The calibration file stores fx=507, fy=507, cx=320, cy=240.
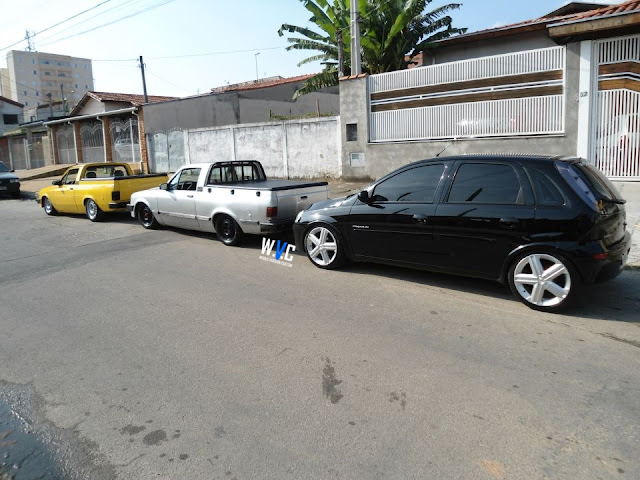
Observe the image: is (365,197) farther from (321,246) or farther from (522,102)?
(522,102)

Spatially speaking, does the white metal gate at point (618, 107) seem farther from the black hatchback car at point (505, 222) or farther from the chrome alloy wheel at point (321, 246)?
the chrome alloy wheel at point (321, 246)

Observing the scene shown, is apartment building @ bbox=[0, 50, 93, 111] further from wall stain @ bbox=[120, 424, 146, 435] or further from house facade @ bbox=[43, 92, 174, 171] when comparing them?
wall stain @ bbox=[120, 424, 146, 435]

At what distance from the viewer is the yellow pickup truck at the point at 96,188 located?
39.5 ft

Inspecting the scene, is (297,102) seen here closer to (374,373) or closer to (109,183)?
(109,183)

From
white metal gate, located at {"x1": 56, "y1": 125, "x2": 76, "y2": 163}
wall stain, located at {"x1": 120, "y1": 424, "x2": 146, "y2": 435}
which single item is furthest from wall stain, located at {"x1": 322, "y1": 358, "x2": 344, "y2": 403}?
white metal gate, located at {"x1": 56, "y1": 125, "x2": 76, "y2": 163}

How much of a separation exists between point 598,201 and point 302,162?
13882 mm

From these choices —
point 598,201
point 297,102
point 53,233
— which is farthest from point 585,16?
point 297,102

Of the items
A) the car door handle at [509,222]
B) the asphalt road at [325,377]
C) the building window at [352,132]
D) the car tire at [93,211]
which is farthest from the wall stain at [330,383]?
the building window at [352,132]

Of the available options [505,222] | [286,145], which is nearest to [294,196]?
[505,222]

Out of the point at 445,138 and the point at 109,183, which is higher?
the point at 445,138

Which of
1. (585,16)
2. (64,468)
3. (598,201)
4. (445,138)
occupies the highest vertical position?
(585,16)

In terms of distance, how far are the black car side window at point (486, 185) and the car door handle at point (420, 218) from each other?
13.3 inches

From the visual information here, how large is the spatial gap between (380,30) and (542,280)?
51.1ft

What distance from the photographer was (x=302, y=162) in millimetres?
18281
